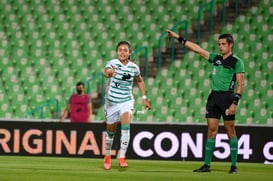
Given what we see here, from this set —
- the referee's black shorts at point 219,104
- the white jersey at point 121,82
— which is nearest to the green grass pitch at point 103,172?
the referee's black shorts at point 219,104

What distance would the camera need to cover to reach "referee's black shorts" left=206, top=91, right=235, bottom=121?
10.5 m

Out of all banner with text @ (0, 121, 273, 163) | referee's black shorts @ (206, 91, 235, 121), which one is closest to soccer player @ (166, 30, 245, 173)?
referee's black shorts @ (206, 91, 235, 121)

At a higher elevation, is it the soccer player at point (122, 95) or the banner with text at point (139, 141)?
the soccer player at point (122, 95)

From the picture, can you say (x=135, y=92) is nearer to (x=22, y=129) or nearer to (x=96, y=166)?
(x=22, y=129)

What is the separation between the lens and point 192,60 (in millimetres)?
19062

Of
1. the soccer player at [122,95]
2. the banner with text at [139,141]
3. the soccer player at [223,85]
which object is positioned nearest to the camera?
the soccer player at [223,85]

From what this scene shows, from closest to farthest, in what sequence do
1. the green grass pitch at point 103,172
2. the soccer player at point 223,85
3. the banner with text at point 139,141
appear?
the green grass pitch at point 103,172 < the soccer player at point 223,85 < the banner with text at point 139,141

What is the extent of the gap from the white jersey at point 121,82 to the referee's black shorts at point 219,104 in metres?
1.24

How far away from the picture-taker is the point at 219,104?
10.5 meters

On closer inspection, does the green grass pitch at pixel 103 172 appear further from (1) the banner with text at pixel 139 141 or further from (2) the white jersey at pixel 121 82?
(1) the banner with text at pixel 139 141

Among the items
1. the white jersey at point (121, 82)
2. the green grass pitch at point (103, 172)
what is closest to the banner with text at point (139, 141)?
the green grass pitch at point (103, 172)

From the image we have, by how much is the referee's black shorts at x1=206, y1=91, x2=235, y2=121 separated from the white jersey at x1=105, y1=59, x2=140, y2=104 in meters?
1.24

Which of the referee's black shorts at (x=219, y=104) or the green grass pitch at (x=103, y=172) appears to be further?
the referee's black shorts at (x=219, y=104)

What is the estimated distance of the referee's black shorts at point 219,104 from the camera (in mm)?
10508
